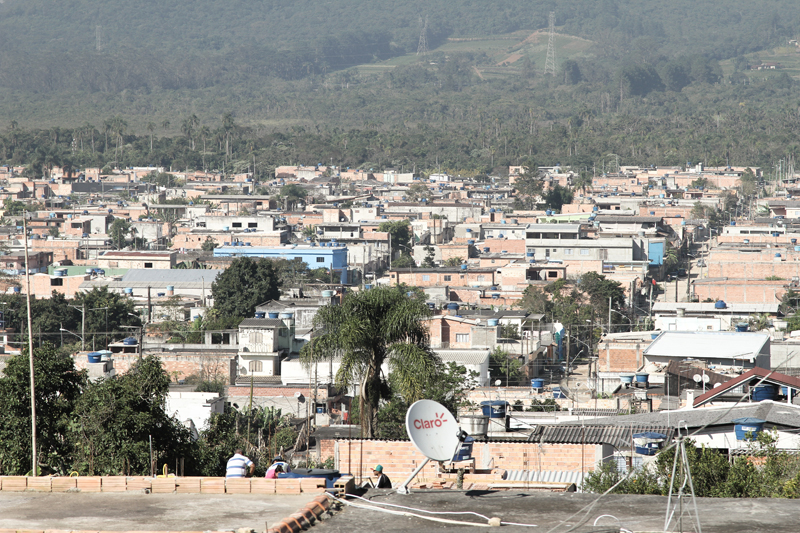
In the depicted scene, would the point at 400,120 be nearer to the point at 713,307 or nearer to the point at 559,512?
the point at 713,307

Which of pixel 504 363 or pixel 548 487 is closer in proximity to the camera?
pixel 548 487

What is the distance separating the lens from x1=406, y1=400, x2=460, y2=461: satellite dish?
26.0ft

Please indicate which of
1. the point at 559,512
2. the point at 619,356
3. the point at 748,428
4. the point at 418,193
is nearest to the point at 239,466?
the point at 559,512

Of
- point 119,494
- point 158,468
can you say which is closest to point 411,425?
point 119,494

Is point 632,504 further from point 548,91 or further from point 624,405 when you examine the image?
point 548,91

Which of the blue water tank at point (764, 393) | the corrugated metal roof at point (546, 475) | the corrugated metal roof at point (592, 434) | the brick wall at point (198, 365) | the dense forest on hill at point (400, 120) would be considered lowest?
the corrugated metal roof at point (546, 475)

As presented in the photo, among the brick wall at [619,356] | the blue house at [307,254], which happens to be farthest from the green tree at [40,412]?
the blue house at [307,254]

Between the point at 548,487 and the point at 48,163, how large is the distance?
89653mm

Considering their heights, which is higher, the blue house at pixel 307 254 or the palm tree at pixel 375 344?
the blue house at pixel 307 254

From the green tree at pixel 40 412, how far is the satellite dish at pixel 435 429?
3.30 m

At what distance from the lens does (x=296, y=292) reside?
3509cm

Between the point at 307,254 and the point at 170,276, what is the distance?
6.63 m

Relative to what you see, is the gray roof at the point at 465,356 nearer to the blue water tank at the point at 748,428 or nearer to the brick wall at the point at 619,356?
the brick wall at the point at 619,356

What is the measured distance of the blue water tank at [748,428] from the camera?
10.7 metres
